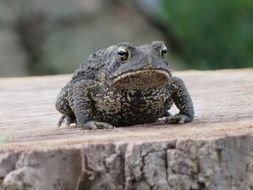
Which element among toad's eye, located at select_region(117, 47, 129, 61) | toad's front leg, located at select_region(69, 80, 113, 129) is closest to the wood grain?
toad's front leg, located at select_region(69, 80, 113, 129)

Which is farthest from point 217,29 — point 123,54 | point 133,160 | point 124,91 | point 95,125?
point 133,160

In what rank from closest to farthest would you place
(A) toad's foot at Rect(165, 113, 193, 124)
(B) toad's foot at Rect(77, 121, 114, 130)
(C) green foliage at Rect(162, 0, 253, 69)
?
1. (B) toad's foot at Rect(77, 121, 114, 130)
2. (A) toad's foot at Rect(165, 113, 193, 124)
3. (C) green foliage at Rect(162, 0, 253, 69)

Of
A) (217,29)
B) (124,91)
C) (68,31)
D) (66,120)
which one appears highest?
(68,31)

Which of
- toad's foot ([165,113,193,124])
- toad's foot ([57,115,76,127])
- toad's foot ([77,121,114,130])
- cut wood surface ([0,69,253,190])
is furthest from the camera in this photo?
toad's foot ([57,115,76,127])

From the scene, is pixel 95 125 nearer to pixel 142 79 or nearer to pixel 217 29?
pixel 142 79

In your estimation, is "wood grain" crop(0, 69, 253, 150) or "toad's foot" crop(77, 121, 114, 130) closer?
"wood grain" crop(0, 69, 253, 150)

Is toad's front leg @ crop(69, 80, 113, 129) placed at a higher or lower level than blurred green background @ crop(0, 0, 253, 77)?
lower

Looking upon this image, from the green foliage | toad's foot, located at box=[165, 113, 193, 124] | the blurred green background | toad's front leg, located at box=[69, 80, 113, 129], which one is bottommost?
toad's foot, located at box=[165, 113, 193, 124]

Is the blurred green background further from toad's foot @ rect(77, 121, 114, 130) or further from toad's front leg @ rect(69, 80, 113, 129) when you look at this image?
toad's foot @ rect(77, 121, 114, 130)
